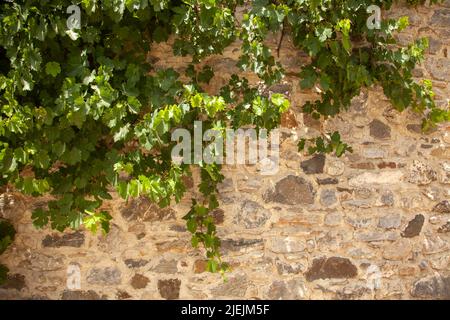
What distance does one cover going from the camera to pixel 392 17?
3.26 m

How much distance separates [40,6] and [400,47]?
198 cm

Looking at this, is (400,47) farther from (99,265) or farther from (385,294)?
(99,265)

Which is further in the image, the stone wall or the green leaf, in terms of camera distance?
the stone wall

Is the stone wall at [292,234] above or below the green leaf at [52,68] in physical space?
below

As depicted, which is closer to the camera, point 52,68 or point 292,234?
point 52,68

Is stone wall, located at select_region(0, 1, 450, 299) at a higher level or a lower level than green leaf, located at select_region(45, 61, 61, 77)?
lower

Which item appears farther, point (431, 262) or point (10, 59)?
point (431, 262)

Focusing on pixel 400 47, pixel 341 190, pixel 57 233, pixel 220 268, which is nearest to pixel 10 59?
pixel 57 233

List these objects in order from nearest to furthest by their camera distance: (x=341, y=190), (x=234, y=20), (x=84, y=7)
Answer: (x=84, y=7) → (x=234, y=20) → (x=341, y=190)

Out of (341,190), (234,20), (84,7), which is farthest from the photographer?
(341,190)

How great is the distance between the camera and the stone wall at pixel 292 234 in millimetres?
3045

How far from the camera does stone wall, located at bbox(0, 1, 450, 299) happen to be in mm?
3045

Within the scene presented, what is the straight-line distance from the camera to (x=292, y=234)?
3080 millimetres

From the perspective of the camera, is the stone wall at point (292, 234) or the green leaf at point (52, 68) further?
the stone wall at point (292, 234)
